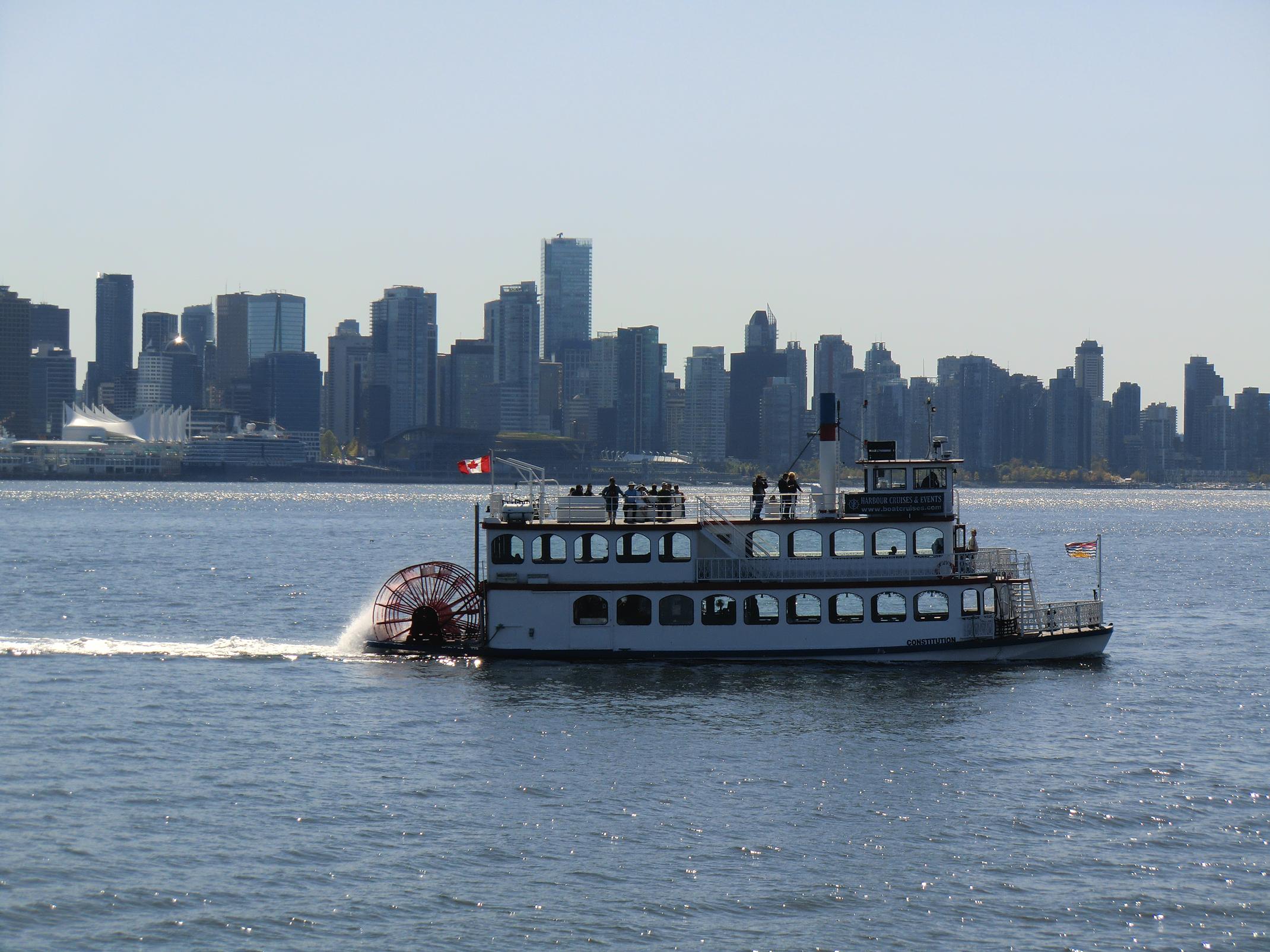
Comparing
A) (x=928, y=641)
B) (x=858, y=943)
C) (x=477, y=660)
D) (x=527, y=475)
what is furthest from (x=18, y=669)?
(x=858, y=943)

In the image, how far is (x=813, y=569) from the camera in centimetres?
4141

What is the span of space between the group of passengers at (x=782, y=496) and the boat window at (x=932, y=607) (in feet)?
15.6

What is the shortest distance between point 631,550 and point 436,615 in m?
7.93

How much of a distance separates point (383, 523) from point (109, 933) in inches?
5397

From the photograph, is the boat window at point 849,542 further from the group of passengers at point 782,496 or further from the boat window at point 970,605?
the group of passengers at point 782,496

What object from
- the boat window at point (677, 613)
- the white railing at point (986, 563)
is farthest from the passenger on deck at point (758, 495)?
the white railing at point (986, 563)

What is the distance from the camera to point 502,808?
28031 millimetres

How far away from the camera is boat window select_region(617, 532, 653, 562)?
4159 centimetres

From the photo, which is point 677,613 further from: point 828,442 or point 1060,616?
point 1060,616

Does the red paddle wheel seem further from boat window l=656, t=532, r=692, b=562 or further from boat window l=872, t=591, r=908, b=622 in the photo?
boat window l=872, t=591, r=908, b=622

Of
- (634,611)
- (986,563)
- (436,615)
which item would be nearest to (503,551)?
(634,611)

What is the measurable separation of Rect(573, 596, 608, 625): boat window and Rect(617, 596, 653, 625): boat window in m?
0.45

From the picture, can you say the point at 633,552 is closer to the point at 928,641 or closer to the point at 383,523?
the point at 928,641

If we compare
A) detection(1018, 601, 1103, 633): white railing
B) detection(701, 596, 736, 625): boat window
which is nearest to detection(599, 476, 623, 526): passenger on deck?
detection(701, 596, 736, 625): boat window
